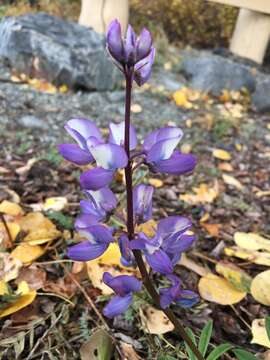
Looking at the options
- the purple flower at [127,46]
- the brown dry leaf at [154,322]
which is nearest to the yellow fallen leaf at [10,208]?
the brown dry leaf at [154,322]

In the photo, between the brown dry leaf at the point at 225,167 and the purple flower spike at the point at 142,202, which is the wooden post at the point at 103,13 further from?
the purple flower spike at the point at 142,202

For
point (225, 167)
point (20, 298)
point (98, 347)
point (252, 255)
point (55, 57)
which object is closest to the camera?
point (98, 347)

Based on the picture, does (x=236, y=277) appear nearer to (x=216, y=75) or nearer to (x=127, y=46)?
(x=127, y=46)

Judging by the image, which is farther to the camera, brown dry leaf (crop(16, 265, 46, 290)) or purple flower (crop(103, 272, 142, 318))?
brown dry leaf (crop(16, 265, 46, 290))

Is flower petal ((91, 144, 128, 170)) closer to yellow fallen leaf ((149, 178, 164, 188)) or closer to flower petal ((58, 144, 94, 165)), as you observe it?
flower petal ((58, 144, 94, 165))

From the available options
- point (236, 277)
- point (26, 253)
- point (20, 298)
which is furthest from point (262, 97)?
point (20, 298)

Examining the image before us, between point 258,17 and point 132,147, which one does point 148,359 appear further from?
point 258,17

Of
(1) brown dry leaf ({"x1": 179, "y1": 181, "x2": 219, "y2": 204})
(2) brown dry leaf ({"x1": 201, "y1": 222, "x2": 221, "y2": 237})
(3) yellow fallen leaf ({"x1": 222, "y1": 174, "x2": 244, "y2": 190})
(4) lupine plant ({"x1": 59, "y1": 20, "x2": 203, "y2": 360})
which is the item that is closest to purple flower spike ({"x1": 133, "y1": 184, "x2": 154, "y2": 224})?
(4) lupine plant ({"x1": 59, "y1": 20, "x2": 203, "y2": 360})
